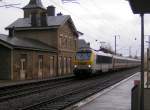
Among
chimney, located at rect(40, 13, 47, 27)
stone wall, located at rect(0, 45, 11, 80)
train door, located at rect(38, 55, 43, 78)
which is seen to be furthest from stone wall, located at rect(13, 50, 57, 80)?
chimney, located at rect(40, 13, 47, 27)

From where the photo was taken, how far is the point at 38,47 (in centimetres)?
4553

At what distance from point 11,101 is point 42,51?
27583mm

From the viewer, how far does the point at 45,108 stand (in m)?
16.8

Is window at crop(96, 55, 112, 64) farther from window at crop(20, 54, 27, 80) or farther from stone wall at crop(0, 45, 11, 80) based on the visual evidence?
stone wall at crop(0, 45, 11, 80)

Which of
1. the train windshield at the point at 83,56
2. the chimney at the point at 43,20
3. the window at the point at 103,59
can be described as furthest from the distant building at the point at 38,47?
the window at the point at 103,59

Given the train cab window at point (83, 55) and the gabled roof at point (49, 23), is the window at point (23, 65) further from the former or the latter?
the gabled roof at point (49, 23)

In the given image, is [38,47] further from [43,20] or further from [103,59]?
[43,20]

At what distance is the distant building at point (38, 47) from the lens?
39.8 metres

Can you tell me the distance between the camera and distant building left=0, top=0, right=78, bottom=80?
39781 millimetres

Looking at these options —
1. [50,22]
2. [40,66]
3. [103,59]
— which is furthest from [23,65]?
[50,22]

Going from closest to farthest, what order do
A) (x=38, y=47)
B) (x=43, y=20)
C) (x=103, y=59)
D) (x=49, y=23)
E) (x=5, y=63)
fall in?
(x=5, y=63)
(x=38, y=47)
(x=103, y=59)
(x=43, y=20)
(x=49, y=23)

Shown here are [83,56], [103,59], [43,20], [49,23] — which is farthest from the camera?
[49,23]

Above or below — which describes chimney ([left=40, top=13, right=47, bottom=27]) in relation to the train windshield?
above

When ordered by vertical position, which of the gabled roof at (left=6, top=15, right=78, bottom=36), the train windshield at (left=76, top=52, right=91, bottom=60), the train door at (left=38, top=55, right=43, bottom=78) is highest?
the gabled roof at (left=6, top=15, right=78, bottom=36)
